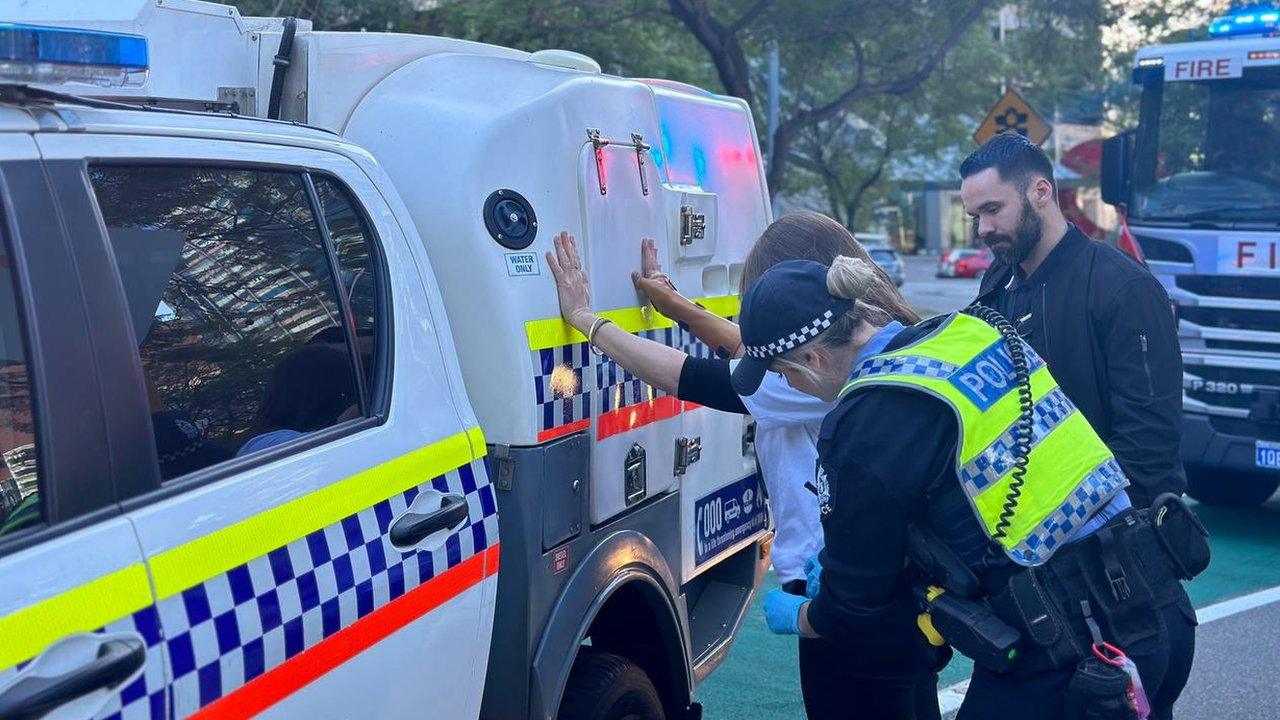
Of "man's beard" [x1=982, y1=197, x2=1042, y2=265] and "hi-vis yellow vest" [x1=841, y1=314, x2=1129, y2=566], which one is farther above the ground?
"man's beard" [x1=982, y1=197, x2=1042, y2=265]

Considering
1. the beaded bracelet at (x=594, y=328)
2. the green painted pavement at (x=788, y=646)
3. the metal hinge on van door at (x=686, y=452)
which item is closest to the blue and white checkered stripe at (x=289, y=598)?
the beaded bracelet at (x=594, y=328)

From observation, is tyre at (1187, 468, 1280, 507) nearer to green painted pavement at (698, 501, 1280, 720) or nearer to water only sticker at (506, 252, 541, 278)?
green painted pavement at (698, 501, 1280, 720)

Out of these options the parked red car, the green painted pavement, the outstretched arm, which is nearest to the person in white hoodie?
the outstretched arm

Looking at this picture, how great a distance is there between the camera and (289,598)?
2.10 metres

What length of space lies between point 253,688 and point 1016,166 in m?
2.72

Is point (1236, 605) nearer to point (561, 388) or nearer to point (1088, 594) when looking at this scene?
point (1088, 594)

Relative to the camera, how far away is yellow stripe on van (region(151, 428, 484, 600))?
1.91m

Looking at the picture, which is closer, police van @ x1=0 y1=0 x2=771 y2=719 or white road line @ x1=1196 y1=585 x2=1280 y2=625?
police van @ x1=0 y1=0 x2=771 y2=719

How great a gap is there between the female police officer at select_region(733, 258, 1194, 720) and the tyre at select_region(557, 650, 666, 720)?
604 millimetres

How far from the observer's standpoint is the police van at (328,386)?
72.6 inches

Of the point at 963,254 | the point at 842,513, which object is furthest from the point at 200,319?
the point at 963,254

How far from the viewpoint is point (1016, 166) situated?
385 centimetres

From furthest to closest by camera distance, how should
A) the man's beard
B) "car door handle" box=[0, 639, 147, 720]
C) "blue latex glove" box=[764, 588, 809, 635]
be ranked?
the man's beard → "blue latex glove" box=[764, 588, 809, 635] → "car door handle" box=[0, 639, 147, 720]

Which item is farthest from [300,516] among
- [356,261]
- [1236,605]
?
[1236,605]
